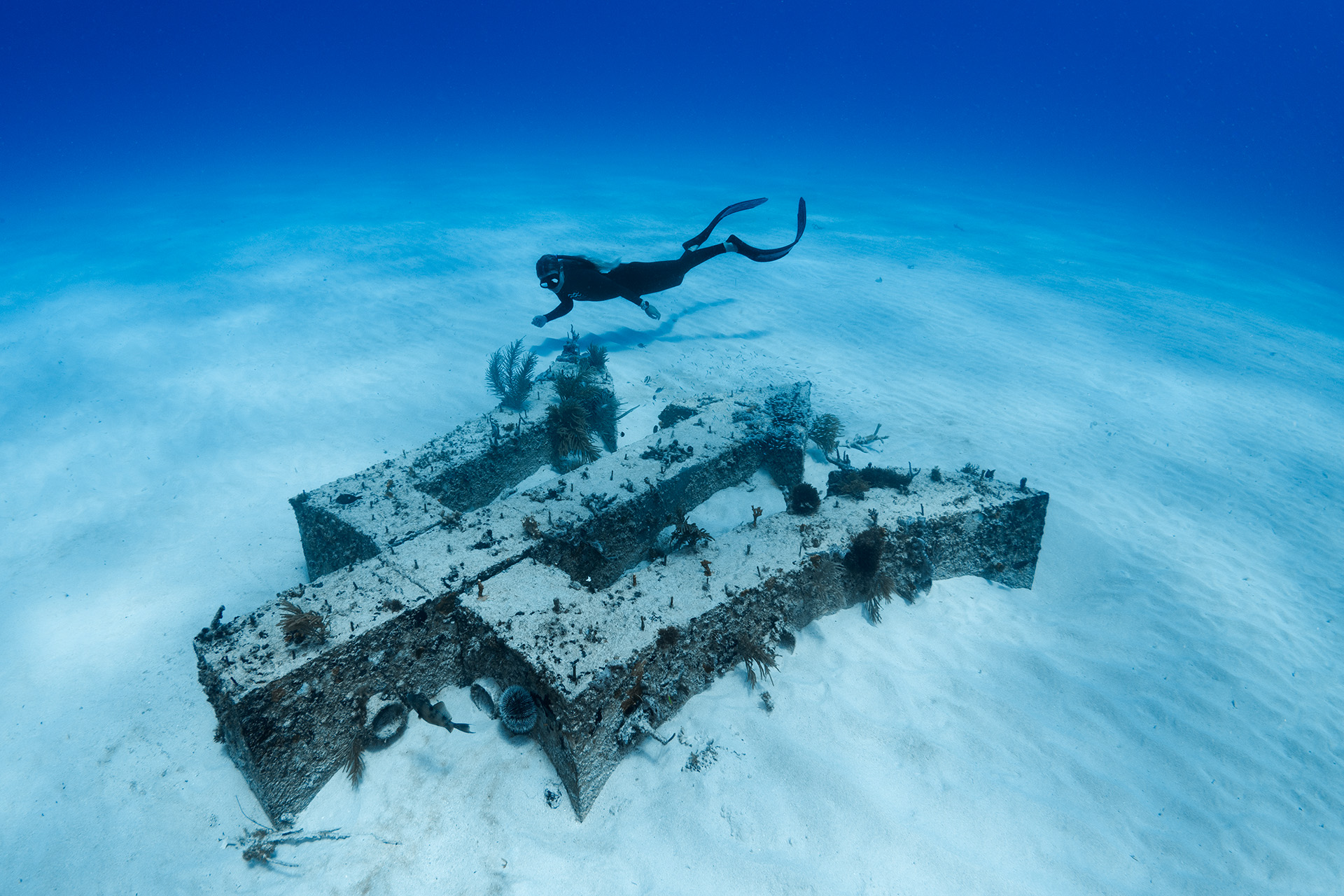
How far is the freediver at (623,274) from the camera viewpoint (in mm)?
8438

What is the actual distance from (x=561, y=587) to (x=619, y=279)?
6.64 metres

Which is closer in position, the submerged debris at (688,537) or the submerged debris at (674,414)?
the submerged debris at (688,537)

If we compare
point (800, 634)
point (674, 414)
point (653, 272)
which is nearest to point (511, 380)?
point (674, 414)

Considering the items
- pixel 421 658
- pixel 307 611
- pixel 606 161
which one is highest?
pixel 606 161

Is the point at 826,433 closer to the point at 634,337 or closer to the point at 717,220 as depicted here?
the point at 717,220

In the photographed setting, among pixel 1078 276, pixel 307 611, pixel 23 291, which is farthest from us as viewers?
pixel 1078 276

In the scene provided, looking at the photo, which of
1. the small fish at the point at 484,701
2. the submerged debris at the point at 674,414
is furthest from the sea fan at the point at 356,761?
the submerged debris at the point at 674,414

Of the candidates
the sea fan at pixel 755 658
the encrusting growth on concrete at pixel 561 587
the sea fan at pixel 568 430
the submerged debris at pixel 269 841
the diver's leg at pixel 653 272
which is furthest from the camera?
the diver's leg at pixel 653 272

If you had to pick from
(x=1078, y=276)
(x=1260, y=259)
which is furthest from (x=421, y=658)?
(x=1260, y=259)

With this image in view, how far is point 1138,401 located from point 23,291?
103 ft

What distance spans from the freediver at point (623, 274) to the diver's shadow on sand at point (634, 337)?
193 cm

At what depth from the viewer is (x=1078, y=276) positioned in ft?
65.0

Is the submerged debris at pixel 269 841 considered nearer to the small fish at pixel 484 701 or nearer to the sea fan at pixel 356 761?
the sea fan at pixel 356 761

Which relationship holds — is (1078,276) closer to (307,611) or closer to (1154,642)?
(1154,642)
